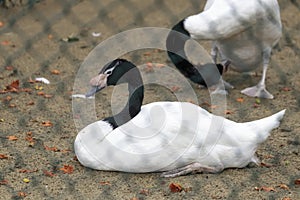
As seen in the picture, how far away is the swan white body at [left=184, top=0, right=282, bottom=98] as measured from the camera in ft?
10.2

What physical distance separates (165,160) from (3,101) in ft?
3.34

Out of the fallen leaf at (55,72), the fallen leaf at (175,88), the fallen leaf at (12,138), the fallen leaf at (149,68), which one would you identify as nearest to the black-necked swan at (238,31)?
the fallen leaf at (175,88)

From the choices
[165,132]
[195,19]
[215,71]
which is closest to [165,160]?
[165,132]

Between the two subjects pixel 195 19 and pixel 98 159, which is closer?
pixel 98 159

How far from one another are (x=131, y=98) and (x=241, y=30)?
0.74m

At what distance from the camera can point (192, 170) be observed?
2.50m

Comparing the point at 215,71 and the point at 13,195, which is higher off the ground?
the point at 13,195

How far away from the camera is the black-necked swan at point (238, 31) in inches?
122

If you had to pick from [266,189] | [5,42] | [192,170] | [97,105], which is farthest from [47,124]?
[5,42]

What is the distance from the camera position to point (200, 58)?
3.82 m

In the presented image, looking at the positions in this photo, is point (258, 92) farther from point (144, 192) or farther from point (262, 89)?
point (144, 192)

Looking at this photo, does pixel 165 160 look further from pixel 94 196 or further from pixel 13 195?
→ pixel 13 195

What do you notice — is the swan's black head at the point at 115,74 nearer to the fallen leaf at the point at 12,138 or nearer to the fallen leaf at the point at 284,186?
the fallen leaf at the point at 12,138

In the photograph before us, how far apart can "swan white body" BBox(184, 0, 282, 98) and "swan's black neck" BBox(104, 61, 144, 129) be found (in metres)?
0.51
